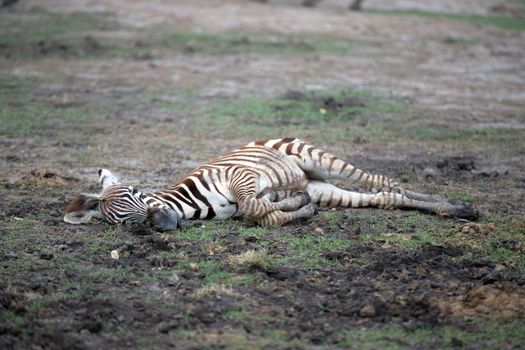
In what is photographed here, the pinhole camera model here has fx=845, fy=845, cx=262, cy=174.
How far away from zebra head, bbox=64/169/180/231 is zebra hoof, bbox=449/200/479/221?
8.26 feet

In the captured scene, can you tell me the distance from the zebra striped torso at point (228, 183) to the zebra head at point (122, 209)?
0.41ft

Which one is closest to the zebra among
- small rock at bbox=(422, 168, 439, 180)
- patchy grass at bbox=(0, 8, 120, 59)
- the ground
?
the ground

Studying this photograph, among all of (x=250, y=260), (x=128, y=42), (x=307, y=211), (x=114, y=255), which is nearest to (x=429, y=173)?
(x=307, y=211)

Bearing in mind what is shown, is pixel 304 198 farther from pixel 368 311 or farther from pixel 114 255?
pixel 368 311

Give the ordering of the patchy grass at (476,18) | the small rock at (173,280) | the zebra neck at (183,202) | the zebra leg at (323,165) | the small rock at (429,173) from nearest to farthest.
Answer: the small rock at (173,280) < the zebra neck at (183,202) < the zebra leg at (323,165) < the small rock at (429,173) < the patchy grass at (476,18)

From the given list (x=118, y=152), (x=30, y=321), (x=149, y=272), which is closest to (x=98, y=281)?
(x=149, y=272)

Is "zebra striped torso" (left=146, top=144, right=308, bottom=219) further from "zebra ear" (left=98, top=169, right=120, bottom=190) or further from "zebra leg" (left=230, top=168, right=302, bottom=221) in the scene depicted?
"zebra ear" (left=98, top=169, right=120, bottom=190)

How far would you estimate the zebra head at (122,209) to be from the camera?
7.05 metres

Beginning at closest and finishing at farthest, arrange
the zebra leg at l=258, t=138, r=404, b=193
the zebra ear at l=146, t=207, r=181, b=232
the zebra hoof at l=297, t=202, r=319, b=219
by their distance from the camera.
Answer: the zebra ear at l=146, t=207, r=181, b=232 → the zebra hoof at l=297, t=202, r=319, b=219 → the zebra leg at l=258, t=138, r=404, b=193

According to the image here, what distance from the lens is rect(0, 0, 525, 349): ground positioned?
545 centimetres

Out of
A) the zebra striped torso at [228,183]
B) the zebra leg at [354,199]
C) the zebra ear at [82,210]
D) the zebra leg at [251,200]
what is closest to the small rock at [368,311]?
the zebra leg at [251,200]

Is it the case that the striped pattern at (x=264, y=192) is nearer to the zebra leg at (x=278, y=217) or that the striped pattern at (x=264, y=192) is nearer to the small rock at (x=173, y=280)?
the zebra leg at (x=278, y=217)

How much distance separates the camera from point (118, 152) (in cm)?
1040

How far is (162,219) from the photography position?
702 cm
